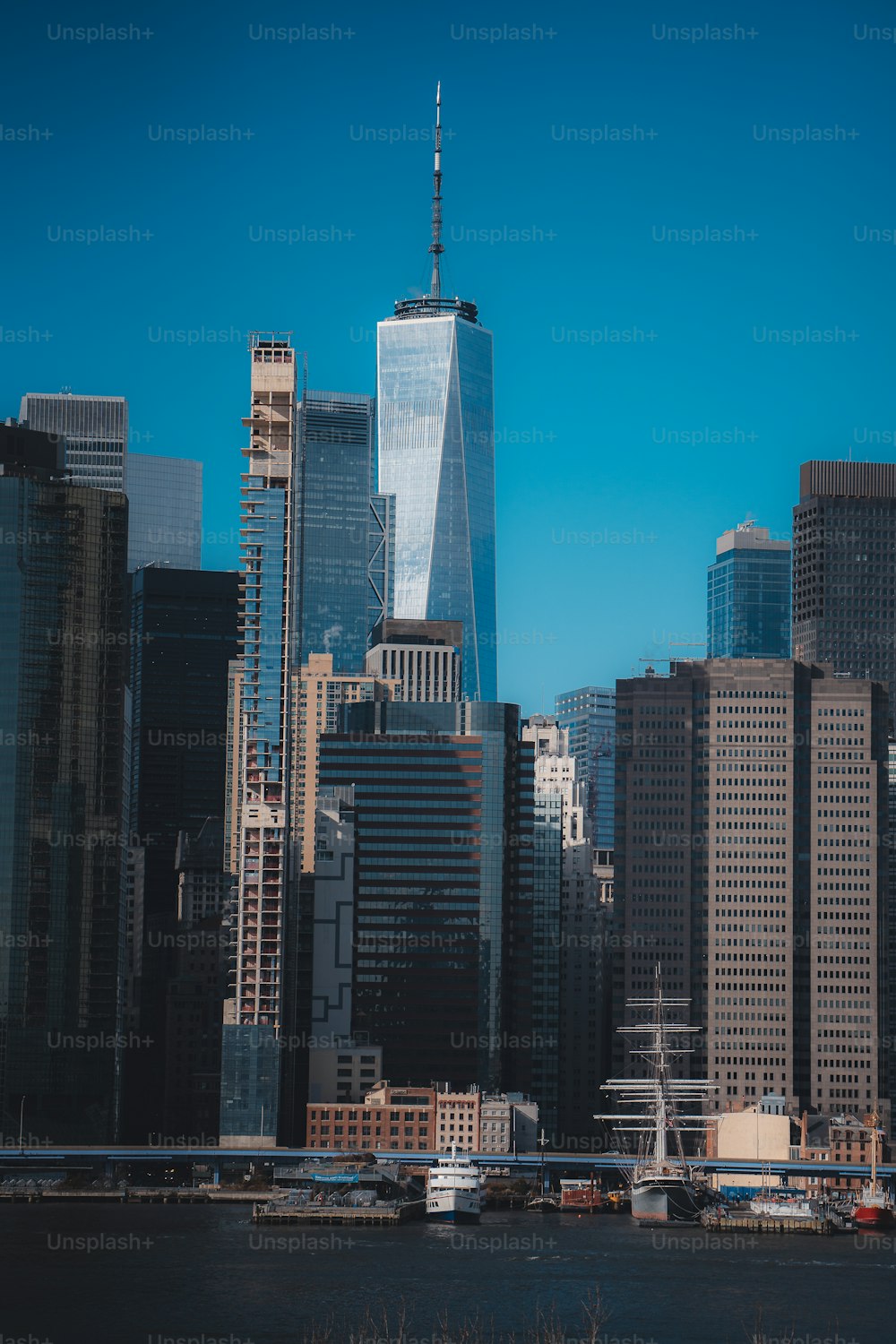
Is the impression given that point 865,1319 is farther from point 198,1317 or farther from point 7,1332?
point 7,1332

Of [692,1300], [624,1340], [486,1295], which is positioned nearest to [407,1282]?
[486,1295]

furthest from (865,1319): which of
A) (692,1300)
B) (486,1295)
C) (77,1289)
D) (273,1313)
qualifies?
(77,1289)

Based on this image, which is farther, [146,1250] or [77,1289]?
[146,1250]

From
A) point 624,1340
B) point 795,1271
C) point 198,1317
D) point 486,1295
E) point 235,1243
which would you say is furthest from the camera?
point 235,1243

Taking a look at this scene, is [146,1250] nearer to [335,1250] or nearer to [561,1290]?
[335,1250]

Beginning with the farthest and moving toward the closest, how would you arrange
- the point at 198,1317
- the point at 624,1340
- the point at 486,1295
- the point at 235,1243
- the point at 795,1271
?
the point at 235,1243 < the point at 795,1271 < the point at 486,1295 < the point at 198,1317 < the point at 624,1340

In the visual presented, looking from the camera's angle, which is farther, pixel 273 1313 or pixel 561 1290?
pixel 561 1290
